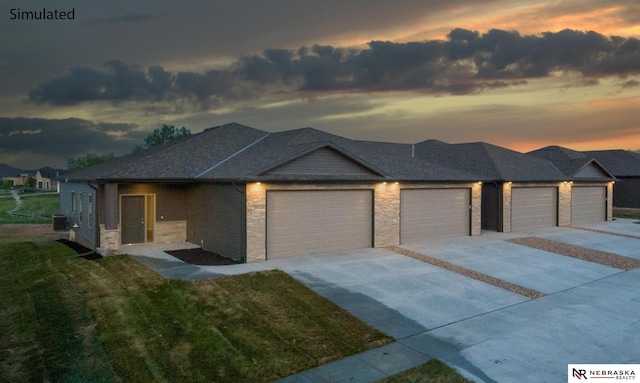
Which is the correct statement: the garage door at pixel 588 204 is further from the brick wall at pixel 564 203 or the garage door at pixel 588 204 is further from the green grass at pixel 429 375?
the green grass at pixel 429 375

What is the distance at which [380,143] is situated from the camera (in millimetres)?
30172

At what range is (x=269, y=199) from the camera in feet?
51.3

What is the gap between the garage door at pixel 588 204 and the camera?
1139 inches

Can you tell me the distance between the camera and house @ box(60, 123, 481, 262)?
614 inches

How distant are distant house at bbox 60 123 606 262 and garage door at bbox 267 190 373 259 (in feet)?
0.13

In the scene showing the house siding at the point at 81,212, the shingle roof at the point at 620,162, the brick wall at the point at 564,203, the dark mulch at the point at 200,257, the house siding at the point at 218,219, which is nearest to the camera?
the dark mulch at the point at 200,257

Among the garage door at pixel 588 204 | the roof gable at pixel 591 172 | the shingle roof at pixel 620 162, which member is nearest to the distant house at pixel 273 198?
the garage door at pixel 588 204

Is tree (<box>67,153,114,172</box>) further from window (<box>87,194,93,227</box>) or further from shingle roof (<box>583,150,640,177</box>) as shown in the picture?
shingle roof (<box>583,150,640,177</box>)

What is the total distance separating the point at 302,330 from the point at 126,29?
18.9 metres

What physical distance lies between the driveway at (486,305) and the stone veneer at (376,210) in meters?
0.83

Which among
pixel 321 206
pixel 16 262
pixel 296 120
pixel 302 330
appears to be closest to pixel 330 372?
pixel 302 330

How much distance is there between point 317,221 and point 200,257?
4.69m

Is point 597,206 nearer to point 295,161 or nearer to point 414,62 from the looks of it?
point 414,62

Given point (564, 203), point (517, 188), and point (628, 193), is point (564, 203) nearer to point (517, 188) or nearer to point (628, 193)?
point (517, 188)
